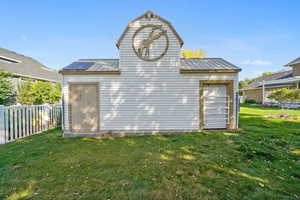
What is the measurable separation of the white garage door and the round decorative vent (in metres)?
2.61

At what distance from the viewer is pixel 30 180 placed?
2.68 metres

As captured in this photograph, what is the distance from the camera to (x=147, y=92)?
587cm

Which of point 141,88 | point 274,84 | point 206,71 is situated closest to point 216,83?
point 206,71

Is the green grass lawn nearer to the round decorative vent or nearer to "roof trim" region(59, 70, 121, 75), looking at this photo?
"roof trim" region(59, 70, 121, 75)

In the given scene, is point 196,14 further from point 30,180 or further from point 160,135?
point 30,180

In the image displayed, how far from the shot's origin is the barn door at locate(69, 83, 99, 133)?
579 cm

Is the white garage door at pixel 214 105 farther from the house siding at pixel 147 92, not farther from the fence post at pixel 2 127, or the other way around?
the fence post at pixel 2 127

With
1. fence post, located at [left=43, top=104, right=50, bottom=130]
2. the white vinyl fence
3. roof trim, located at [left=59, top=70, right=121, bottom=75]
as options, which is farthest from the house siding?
fence post, located at [left=43, top=104, right=50, bottom=130]

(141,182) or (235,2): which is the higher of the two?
(235,2)

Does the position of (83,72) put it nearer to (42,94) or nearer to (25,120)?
(25,120)

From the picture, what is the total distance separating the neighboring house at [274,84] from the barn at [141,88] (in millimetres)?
18620

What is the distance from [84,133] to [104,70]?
2797 millimetres

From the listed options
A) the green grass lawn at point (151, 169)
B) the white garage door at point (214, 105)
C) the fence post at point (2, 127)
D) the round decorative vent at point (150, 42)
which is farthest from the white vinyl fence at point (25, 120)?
the white garage door at point (214, 105)

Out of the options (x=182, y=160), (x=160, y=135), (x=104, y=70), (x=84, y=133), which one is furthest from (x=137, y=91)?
(x=182, y=160)
